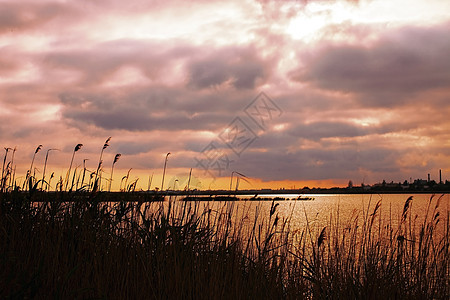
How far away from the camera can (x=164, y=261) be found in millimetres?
5301

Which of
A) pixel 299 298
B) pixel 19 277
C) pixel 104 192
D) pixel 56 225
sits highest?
pixel 104 192

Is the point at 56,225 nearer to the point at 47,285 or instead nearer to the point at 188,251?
the point at 47,285

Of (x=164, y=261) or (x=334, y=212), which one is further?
(x=334, y=212)

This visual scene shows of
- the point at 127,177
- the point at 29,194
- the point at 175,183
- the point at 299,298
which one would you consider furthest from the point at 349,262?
the point at 29,194

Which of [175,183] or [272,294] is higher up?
[175,183]

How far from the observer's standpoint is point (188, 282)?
15.5ft

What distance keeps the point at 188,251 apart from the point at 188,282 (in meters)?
0.55

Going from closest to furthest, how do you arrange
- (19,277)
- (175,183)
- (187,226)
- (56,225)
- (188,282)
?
(19,277)
(188,282)
(56,225)
(187,226)
(175,183)

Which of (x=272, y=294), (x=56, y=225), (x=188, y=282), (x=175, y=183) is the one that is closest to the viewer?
(x=188, y=282)

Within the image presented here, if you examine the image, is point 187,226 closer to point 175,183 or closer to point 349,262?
point 175,183

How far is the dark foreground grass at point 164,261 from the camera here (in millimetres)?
4598

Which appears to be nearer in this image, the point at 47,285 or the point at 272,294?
the point at 47,285

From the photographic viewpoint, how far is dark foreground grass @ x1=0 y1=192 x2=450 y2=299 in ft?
15.1

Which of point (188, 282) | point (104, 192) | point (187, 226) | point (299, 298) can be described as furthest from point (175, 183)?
point (299, 298)
